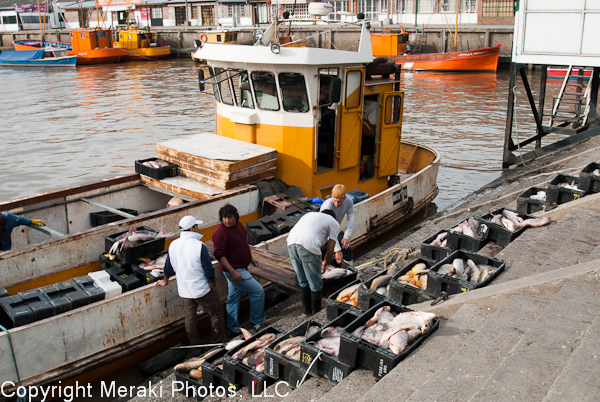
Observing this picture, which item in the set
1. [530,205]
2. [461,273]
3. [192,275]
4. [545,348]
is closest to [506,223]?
[530,205]

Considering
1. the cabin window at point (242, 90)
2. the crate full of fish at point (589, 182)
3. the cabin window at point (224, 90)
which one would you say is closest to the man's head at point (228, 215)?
the cabin window at point (242, 90)

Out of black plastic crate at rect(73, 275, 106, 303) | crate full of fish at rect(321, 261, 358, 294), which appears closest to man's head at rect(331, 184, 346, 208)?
crate full of fish at rect(321, 261, 358, 294)

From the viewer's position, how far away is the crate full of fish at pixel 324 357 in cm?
486

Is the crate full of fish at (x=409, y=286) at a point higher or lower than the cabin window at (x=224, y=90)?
lower

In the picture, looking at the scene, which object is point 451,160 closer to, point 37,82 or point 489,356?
point 489,356

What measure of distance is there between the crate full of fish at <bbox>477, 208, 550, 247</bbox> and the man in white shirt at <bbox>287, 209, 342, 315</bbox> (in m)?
2.39

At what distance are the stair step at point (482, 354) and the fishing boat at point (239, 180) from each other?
278 cm

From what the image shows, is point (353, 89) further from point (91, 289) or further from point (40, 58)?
Result: point (40, 58)

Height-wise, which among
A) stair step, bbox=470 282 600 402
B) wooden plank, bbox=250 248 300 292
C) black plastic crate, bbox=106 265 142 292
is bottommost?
wooden plank, bbox=250 248 300 292

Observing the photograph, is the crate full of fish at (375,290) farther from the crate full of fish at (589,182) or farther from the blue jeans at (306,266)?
the crate full of fish at (589,182)

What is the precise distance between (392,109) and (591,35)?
4850mm

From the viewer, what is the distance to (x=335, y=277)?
7.18 meters

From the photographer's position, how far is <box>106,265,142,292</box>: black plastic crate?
6.66 meters

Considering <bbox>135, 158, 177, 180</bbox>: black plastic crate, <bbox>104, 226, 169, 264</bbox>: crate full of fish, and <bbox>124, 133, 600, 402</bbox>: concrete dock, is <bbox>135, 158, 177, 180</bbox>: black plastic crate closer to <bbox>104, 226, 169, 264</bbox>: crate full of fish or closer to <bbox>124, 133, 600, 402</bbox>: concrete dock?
<bbox>104, 226, 169, 264</bbox>: crate full of fish
